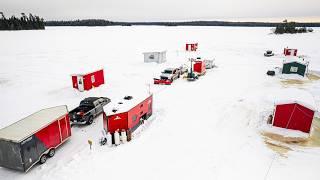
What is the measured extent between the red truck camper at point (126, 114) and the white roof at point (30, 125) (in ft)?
8.61

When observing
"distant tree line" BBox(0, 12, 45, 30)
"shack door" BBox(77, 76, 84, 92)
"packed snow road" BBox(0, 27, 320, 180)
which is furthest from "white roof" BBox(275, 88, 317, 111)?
"distant tree line" BBox(0, 12, 45, 30)

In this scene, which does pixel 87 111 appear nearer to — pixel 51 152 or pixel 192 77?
pixel 51 152

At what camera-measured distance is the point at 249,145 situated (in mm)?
14133

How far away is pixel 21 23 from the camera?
364 ft

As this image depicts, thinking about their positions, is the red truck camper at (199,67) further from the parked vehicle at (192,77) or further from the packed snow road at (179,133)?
the parked vehicle at (192,77)

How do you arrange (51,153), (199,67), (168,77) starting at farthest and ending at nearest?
(199,67) < (168,77) < (51,153)

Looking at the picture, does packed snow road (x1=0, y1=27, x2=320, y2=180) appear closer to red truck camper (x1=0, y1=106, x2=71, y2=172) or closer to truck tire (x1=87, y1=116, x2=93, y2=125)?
truck tire (x1=87, y1=116, x2=93, y2=125)

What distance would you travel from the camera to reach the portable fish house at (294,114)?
15.3m

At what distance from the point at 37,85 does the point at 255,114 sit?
77.3 ft

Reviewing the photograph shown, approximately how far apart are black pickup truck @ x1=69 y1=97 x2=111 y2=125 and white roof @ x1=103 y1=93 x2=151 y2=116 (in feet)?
7.86

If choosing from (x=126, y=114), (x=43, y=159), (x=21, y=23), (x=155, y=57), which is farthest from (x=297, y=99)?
(x=21, y=23)

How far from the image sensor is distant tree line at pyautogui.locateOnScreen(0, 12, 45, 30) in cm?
10581

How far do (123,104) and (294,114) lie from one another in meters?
11.4

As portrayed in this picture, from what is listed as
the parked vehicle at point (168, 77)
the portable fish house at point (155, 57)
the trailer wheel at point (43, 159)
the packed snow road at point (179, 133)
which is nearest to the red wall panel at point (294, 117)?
the packed snow road at point (179, 133)
